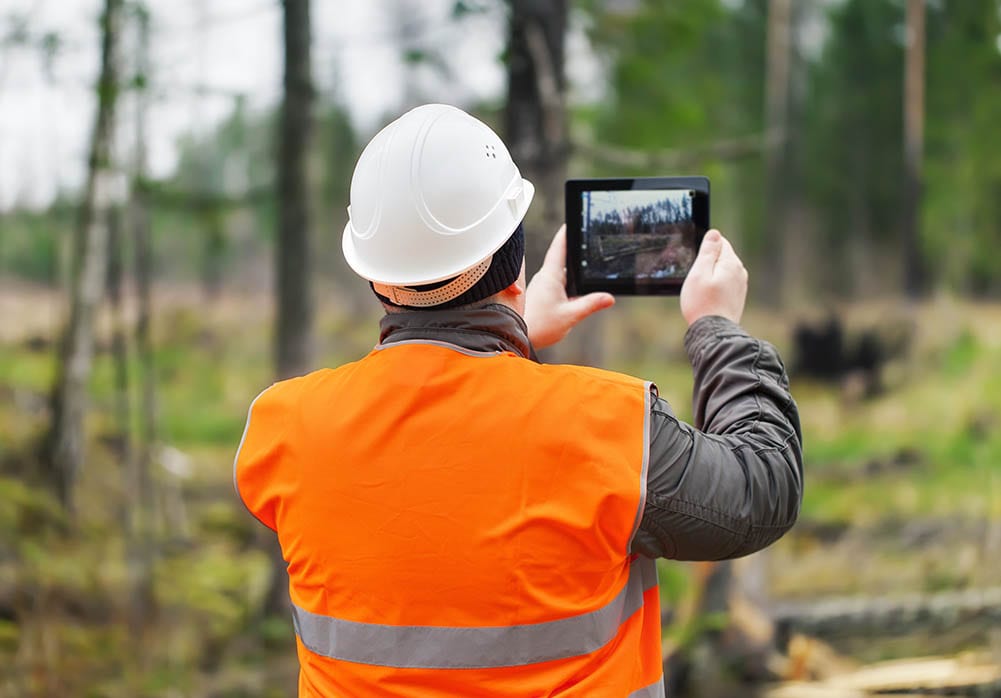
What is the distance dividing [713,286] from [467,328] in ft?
1.69

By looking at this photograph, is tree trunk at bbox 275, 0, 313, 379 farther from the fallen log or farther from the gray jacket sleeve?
the gray jacket sleeve

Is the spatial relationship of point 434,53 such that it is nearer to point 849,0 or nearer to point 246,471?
point 246,471

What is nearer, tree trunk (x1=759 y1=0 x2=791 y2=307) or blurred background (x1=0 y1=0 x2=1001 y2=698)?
blurred background (x1=0 y1=0 x2=1001 y2=698)

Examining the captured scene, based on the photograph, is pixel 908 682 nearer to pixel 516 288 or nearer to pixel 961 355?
pixel 516 288

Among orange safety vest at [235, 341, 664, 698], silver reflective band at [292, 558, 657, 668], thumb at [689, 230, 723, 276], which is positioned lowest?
silver reflective band at [292, 558, 657, 668]

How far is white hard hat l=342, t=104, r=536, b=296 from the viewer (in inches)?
63.4

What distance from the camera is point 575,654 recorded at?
1.55 metres

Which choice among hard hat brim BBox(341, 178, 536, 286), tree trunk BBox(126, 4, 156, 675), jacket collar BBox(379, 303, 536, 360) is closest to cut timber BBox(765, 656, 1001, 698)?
tree trunk BBox(126, 4, 156, 675)

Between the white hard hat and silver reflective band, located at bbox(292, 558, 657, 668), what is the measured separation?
0.58 meters

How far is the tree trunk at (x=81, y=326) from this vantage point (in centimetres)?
751

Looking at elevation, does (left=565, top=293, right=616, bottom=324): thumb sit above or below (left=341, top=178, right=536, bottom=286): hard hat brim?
below

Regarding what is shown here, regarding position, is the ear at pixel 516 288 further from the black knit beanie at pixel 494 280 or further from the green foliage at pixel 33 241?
the green foliage at pixel 33 241

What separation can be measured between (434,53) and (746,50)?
87.9ft

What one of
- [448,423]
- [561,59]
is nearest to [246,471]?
[448,423]
